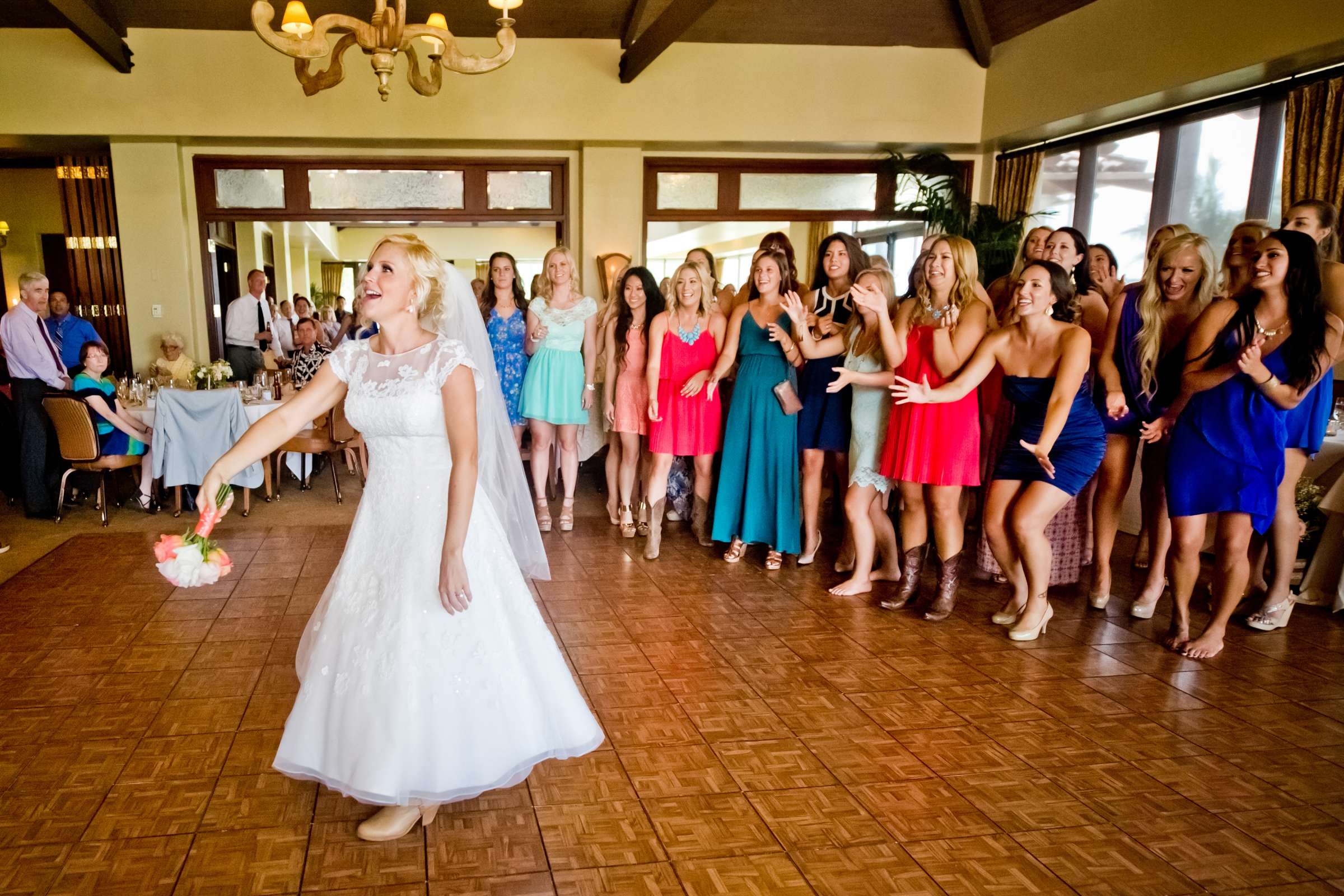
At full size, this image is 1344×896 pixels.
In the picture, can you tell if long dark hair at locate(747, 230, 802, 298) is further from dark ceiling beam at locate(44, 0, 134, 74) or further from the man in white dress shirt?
the man in white dress shirt

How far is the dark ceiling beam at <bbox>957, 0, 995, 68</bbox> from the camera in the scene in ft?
24.2

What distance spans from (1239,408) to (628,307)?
3.24 metres

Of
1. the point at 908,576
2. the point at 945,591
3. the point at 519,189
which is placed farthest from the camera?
the point at 519,189

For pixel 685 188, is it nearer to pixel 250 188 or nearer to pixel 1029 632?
pixel 250 188

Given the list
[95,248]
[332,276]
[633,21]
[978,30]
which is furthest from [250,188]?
[332,276]

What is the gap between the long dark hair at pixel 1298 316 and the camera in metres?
3.26

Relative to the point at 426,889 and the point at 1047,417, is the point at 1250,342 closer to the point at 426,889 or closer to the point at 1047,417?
the point at 1047,417

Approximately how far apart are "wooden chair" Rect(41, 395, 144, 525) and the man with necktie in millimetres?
116

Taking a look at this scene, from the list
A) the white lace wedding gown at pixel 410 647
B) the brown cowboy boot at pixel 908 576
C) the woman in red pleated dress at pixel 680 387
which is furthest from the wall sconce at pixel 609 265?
the white lace wedding gown at pixel 410 647

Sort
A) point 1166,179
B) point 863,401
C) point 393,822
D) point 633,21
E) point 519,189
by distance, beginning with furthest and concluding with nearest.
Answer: point 519,189 < point 633,21 < point 1166,179 < point 863,401 < point 393,822

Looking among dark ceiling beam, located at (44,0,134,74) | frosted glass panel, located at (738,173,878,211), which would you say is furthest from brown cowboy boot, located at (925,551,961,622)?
dark ceiling beam, located at (44,0,134,74)

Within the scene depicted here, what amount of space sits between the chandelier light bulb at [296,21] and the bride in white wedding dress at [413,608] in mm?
3022

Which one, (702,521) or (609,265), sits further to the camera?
(609,265)

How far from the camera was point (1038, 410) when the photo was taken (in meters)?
3.63
